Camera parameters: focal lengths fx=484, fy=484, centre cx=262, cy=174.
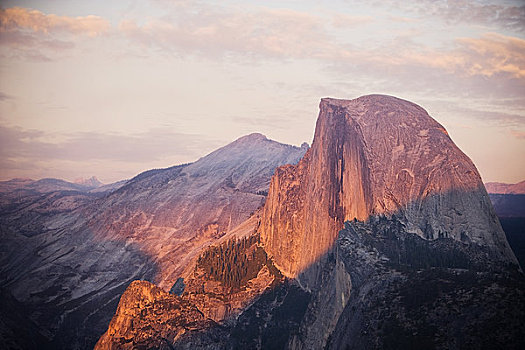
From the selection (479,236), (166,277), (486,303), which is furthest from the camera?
(166,277)

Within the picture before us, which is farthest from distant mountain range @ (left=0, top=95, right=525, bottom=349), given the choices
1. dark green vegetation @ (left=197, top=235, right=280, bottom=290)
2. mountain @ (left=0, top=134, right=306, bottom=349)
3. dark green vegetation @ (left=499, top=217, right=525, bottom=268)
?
mountain @ (left=0, top=134, right=306, bottom=349)

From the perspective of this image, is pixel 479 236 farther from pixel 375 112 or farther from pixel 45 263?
pixel 45 263

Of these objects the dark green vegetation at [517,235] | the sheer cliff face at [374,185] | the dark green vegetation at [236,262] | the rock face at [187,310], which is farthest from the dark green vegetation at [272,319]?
the dark green vegetation at [517,235]

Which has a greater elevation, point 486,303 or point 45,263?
point 486,303

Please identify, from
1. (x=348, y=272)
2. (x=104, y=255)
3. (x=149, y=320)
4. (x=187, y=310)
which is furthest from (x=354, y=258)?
(x=104, y=255)

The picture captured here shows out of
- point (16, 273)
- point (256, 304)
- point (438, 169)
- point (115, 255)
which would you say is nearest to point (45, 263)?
point (16, 273)

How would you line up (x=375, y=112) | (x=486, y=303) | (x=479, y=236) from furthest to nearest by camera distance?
(x=375, y=112) < (x=479, y=236) < (x=486, y=303)

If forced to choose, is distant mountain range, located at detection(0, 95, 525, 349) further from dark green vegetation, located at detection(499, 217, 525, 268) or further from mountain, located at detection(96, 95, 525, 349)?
dark green vegetation, located at detection(499, 217, 525, 268)
